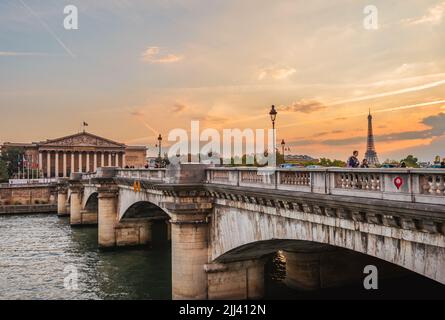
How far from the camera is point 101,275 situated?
104 ft

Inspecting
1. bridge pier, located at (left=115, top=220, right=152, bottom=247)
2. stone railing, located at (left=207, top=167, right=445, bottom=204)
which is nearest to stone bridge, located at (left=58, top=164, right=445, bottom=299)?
stone railing, located at (left=207, top=167, right=445, bottom=204)

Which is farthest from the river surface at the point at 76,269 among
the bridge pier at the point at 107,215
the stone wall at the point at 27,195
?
the stone wall at the point at 27,195

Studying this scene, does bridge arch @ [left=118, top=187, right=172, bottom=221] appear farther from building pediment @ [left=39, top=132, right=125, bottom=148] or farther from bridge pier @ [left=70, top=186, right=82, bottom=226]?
building pediment @ [left=39, top=132, right=125, bottom=148]

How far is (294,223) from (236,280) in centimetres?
831

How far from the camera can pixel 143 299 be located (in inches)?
998

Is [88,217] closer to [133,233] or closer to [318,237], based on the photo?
[133,233]

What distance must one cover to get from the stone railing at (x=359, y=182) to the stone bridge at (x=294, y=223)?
0.08 feet

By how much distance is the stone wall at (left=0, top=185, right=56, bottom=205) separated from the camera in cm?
8721

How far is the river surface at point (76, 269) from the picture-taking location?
2731cm

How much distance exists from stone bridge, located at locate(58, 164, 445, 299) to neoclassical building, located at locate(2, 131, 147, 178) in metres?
126

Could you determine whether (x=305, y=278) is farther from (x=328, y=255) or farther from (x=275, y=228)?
(x=275, y=228)

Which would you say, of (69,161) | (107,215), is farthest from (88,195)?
(69,161)

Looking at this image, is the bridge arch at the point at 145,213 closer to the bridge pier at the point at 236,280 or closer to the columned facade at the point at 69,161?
the bridge pier at the point at 236,280

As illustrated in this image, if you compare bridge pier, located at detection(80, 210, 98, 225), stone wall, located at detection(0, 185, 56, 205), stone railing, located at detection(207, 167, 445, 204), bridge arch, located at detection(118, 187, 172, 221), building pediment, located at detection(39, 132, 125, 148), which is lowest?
bridge pier, located at detection(80, 210, 98, 225)
